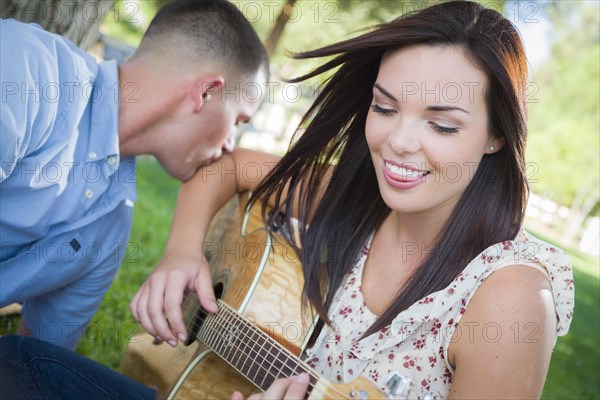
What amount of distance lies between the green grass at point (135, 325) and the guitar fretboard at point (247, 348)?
4.15 feet

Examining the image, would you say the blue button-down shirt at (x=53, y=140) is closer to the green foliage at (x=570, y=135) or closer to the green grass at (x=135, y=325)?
the green grass at (x=135, y=325)

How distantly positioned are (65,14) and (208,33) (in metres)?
0.81

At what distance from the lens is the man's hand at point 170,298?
7.33 feet

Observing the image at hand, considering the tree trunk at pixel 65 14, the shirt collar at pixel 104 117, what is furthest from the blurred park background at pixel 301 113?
the shirt collar at pixel 104 117

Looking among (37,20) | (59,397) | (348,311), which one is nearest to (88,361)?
(59,397)

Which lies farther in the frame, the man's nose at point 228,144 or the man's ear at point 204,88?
the man's nose at point 228,144

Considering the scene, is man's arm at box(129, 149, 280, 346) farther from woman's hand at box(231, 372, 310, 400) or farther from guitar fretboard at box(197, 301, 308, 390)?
woman's hand at box(231, 372, 310, 400)

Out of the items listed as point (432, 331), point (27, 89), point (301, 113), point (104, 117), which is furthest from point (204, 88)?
point (301, 113)

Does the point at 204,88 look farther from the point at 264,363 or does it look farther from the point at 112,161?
the point at 264,363

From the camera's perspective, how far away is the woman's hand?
1.70 meters

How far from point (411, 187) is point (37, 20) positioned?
208cm

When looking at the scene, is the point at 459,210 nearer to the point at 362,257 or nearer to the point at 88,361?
the point at 362,257

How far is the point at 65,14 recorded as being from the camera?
3084 millimetres

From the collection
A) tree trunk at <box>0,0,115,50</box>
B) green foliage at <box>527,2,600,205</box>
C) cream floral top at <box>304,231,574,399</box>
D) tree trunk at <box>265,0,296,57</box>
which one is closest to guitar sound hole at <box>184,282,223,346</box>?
cream floral top at <box>304,231,574,399</box>
